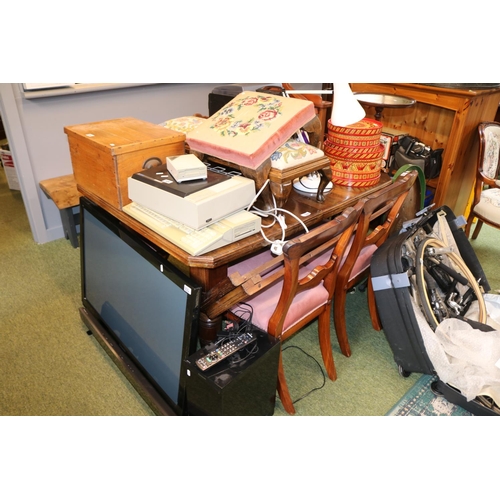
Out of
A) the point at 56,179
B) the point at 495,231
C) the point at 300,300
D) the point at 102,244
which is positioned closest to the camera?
the point at 300,300

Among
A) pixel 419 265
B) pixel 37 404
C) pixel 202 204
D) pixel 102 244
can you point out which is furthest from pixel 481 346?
pixel 37 404

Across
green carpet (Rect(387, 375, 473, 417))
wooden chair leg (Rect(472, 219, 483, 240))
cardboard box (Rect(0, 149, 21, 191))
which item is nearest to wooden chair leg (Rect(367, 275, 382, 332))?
green carpet (Rect(387, 375, 473, 417))

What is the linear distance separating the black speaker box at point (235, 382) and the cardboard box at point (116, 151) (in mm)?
661

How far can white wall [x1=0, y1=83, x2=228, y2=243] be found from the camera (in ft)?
8.16

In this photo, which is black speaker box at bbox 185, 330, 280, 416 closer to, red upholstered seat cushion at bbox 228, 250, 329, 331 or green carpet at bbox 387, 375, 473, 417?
red upholstered seat cushion at bbox 228, 250, 329, 331

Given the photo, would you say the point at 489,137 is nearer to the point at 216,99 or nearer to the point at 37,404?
the point at 216,99

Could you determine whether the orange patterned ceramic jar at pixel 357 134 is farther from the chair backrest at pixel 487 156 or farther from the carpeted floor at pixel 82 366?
the chair backrest at pixel 487 156

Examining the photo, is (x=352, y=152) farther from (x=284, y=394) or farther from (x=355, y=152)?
(x=284, y=394)

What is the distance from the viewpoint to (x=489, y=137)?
266 cm

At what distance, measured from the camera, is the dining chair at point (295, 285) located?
131cm

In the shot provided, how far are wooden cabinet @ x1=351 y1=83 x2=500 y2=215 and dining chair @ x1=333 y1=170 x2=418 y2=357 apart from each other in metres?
1.00

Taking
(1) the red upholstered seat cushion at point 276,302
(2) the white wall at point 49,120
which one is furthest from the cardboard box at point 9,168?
(1) the red upholstered seat cushion at point 276,302

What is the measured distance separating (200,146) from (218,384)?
0.80 metres

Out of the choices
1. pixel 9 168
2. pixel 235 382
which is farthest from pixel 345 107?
pixel 9 168
